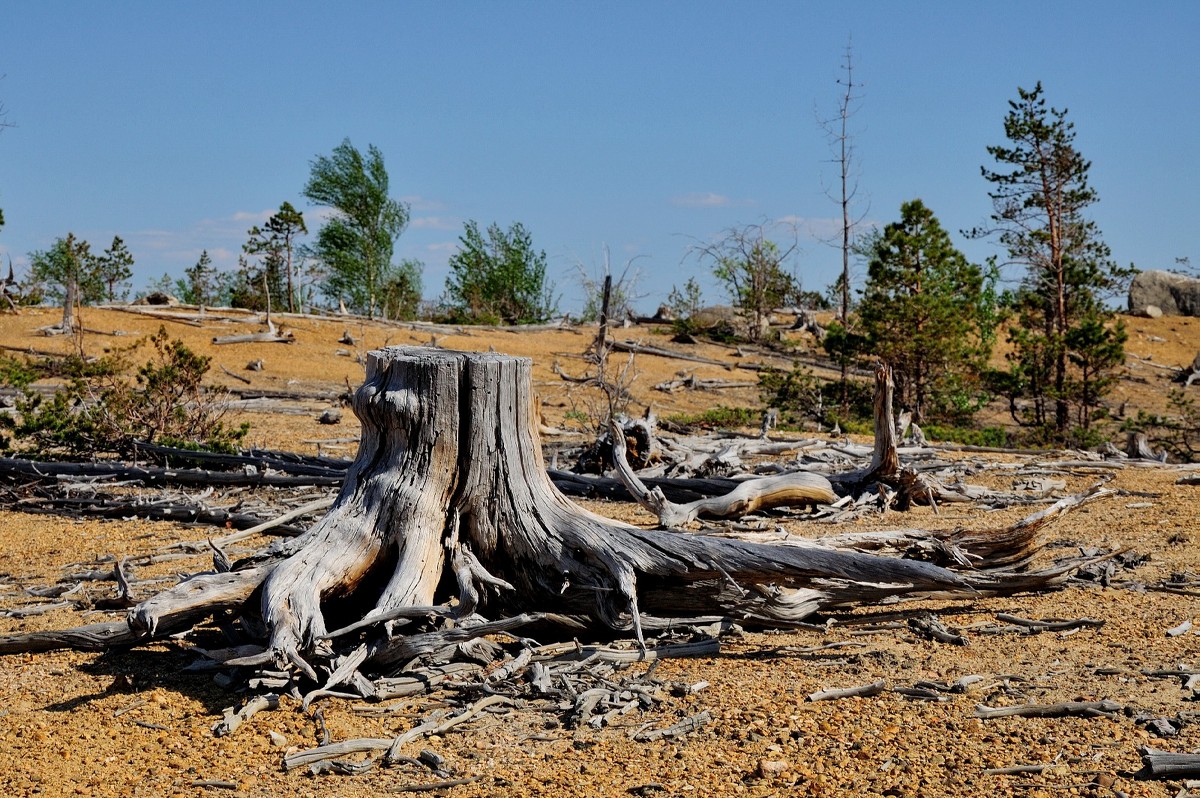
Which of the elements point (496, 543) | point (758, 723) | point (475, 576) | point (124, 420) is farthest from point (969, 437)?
point (758, 723)

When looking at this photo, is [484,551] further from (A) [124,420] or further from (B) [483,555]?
(A) [124,420]

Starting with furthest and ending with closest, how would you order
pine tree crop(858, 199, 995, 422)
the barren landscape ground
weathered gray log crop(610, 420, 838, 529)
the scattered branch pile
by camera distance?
pine tree crop(858, 199, 995, 422), weathered gray log crop(610, 420, 838, 529), the scattered branch pile, the barren landscape ground

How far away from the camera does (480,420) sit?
15.6 feet

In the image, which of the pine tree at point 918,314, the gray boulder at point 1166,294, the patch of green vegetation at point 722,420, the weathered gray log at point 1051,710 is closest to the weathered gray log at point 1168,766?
the weathered gray log at point 1051,710

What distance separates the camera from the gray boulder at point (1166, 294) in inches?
1441

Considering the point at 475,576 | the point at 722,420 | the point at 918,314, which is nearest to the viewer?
the point at 475,576

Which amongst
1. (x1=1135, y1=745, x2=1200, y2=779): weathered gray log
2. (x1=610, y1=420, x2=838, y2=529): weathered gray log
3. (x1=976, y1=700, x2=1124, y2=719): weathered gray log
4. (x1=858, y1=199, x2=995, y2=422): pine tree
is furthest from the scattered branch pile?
(x1=858, y1=199, x2=995, y2=422): pine tree

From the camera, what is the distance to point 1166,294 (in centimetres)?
3694

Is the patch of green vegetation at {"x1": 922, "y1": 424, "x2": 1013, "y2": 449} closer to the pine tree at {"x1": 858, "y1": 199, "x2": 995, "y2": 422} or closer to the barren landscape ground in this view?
the pine tree at {"x1": 858, "y1": 199, "x2": 995, "y2": 422}

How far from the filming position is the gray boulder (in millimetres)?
36594

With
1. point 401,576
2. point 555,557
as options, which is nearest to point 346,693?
point 401,576

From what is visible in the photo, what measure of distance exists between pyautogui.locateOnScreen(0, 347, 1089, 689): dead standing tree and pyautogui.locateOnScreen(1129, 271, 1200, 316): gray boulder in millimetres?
36286

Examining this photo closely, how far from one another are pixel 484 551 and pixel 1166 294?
125 ft

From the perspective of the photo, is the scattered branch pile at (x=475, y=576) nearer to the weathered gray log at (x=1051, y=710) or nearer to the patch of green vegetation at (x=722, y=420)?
the weathered gray log at (x=1051, y=710)
